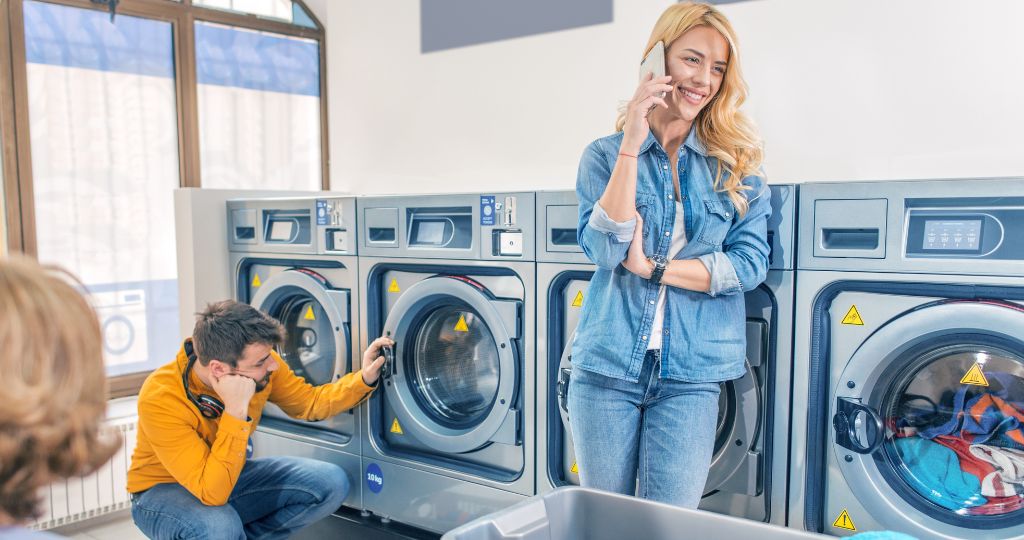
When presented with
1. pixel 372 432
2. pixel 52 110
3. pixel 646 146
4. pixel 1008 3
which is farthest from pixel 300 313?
pixel 1008 3

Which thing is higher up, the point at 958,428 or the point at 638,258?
the point at 638,258

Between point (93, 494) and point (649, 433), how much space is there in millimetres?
2735

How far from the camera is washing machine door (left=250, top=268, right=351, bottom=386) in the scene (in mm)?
3121

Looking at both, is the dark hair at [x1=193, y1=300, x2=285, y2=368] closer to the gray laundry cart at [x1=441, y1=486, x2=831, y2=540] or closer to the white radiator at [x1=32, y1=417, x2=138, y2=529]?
the white radiator at [x1=32, y1=417, x2=138, y2=529]

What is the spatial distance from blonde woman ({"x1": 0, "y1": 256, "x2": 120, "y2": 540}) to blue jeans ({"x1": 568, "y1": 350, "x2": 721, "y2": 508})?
4.03 ft

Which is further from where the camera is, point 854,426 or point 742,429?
point 742,429

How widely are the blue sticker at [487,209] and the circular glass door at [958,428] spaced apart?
1.30m

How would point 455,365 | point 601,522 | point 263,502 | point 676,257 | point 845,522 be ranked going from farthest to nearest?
point 455,365, point 263,502, point 845,522, point 676,257, point 601,522

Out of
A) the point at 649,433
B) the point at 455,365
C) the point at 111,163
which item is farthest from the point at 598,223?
the point at 111,163

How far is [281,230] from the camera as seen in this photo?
3.33 m

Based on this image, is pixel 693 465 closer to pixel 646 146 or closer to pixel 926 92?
pixel 646 146

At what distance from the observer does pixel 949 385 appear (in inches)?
80.4

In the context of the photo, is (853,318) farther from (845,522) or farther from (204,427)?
(204,427)

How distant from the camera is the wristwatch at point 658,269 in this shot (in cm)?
185
